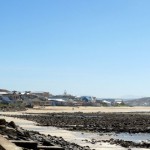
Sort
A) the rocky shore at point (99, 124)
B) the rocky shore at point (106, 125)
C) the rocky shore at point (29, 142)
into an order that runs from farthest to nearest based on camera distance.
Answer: the rocky shore at point (99, 124) < the rocky shore at point (106, 125) < the rocky shore at point (29, 142)

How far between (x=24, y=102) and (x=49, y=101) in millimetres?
12420

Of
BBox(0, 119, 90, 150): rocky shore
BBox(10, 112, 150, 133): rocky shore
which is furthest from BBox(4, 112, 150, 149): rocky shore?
BBox(0, 119, 90, 150): rocky shore

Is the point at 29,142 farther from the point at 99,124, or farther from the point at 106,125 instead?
the point at 99,124

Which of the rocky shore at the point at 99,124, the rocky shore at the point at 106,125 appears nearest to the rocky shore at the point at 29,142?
the rocky shore at the point at 106,125

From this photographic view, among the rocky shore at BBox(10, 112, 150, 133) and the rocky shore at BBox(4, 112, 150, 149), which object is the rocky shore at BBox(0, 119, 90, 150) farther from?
the rocky shore at BBox(10, 112, 150, 133)

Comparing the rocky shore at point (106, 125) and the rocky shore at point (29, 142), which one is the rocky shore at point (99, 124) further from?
the rocky shore at point (29, 142)

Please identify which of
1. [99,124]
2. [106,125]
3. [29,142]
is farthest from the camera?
[99,124]

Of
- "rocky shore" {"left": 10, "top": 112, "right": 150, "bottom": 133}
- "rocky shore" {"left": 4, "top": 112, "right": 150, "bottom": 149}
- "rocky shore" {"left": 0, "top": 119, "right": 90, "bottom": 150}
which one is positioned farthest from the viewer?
"rocky shore" {"left": 10, "top": 112, "right": 150, "bottom": 133}

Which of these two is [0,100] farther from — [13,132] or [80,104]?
[13,132]

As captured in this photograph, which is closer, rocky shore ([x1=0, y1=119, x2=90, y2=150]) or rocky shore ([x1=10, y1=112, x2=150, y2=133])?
rocky shore ([x1=0, y1=119, x2=90, y2=150])

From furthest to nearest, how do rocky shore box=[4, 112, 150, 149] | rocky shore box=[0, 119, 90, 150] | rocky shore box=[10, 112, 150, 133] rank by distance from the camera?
rocky shore box=[10, 112, 150, 133], rocky shore box=[4, 112, 150, 149], rocky shore box=[0, 119, 90, 150]

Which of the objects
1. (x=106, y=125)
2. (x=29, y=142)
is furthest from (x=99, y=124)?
(x=29, y=142)

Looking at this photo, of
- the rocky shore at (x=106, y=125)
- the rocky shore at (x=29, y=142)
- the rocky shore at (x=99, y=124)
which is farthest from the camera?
the rocky shore at (x=99, y=124)

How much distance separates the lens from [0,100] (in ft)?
362
